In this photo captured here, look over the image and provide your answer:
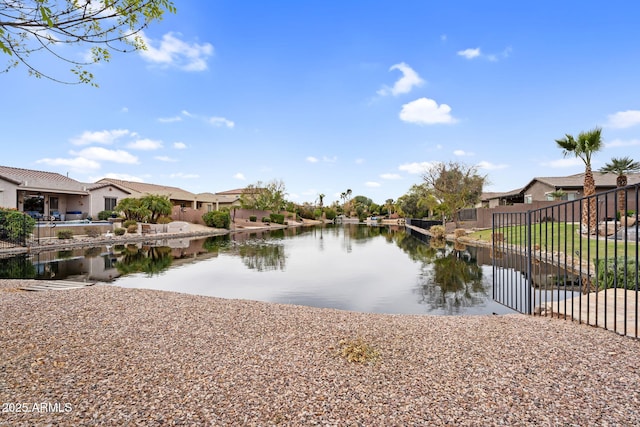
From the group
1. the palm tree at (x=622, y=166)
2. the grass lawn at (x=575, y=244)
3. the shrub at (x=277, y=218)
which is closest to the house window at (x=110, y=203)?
the shrub at (x=277, y=218)

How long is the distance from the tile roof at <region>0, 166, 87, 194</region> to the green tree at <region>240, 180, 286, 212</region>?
2119cm

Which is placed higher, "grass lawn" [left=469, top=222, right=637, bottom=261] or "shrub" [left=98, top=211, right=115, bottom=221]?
"shrub" [left=98, top=211, right=115, bottom=221]

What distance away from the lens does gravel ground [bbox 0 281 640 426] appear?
2533 mm

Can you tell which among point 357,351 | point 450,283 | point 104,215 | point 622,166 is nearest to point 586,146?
point 622,166

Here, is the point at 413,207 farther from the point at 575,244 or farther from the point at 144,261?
the point at 144,261

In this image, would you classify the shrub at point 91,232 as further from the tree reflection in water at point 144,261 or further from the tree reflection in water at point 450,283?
the tree reflection in water at point 450,283

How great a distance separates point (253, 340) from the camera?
13.5ft

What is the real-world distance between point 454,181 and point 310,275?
24.7m

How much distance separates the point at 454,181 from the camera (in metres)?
31.3

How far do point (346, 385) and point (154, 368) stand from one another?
1956mm

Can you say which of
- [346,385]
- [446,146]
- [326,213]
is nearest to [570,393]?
[346,385]

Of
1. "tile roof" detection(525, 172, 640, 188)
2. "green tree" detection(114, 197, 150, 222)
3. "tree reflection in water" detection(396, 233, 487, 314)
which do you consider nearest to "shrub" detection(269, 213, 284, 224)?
"green tree" detection(114, 197, 150, 222)

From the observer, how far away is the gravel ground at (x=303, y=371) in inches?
99.7

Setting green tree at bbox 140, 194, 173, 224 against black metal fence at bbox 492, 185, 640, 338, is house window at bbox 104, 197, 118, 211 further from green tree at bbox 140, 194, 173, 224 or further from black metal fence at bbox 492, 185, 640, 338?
black metal fence at bbox 492, 185, 640, 338
